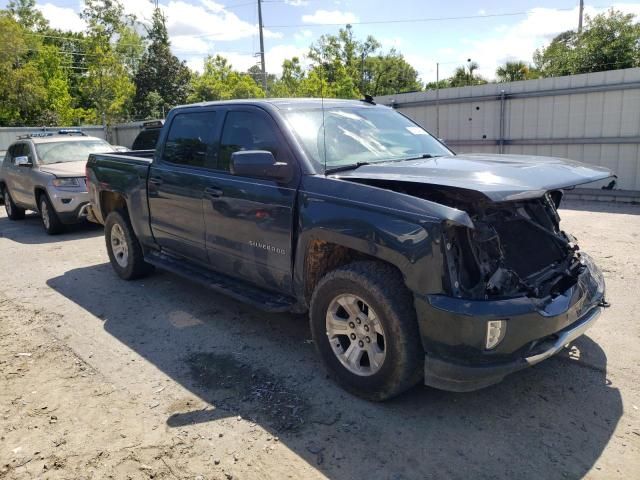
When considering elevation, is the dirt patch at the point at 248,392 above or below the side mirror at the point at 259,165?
below

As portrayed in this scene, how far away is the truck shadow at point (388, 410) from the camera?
114 inches

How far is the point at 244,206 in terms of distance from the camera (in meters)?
4.28

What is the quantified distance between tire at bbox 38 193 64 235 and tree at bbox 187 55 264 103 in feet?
A: 87.3

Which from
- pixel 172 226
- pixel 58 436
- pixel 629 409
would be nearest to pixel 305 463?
pixel 58 436

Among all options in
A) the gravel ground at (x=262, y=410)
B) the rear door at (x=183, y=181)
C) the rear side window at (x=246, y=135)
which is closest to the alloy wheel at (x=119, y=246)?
the rear door at (x=183, y=181)

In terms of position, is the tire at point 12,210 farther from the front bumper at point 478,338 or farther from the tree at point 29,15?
the tree at point 29,15

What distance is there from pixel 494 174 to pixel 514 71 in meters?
39.7

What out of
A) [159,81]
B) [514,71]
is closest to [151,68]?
[159,81]

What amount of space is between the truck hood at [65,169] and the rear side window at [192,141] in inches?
197

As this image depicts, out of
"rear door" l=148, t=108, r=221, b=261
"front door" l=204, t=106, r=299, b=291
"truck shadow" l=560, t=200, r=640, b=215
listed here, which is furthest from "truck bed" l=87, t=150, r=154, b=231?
"truck shadow" l=560, t=200, r=640, b=215

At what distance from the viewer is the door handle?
456 centimetres

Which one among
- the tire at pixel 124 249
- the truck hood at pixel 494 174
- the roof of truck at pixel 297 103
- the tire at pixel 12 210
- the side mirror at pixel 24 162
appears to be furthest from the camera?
the tire at pixel 12 210

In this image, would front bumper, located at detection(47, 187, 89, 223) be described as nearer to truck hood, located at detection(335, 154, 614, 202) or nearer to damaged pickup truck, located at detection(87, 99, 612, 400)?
damaged pickup truck, located at detection(87, 99, 612, 400)

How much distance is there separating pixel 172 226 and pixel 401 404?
299cm
